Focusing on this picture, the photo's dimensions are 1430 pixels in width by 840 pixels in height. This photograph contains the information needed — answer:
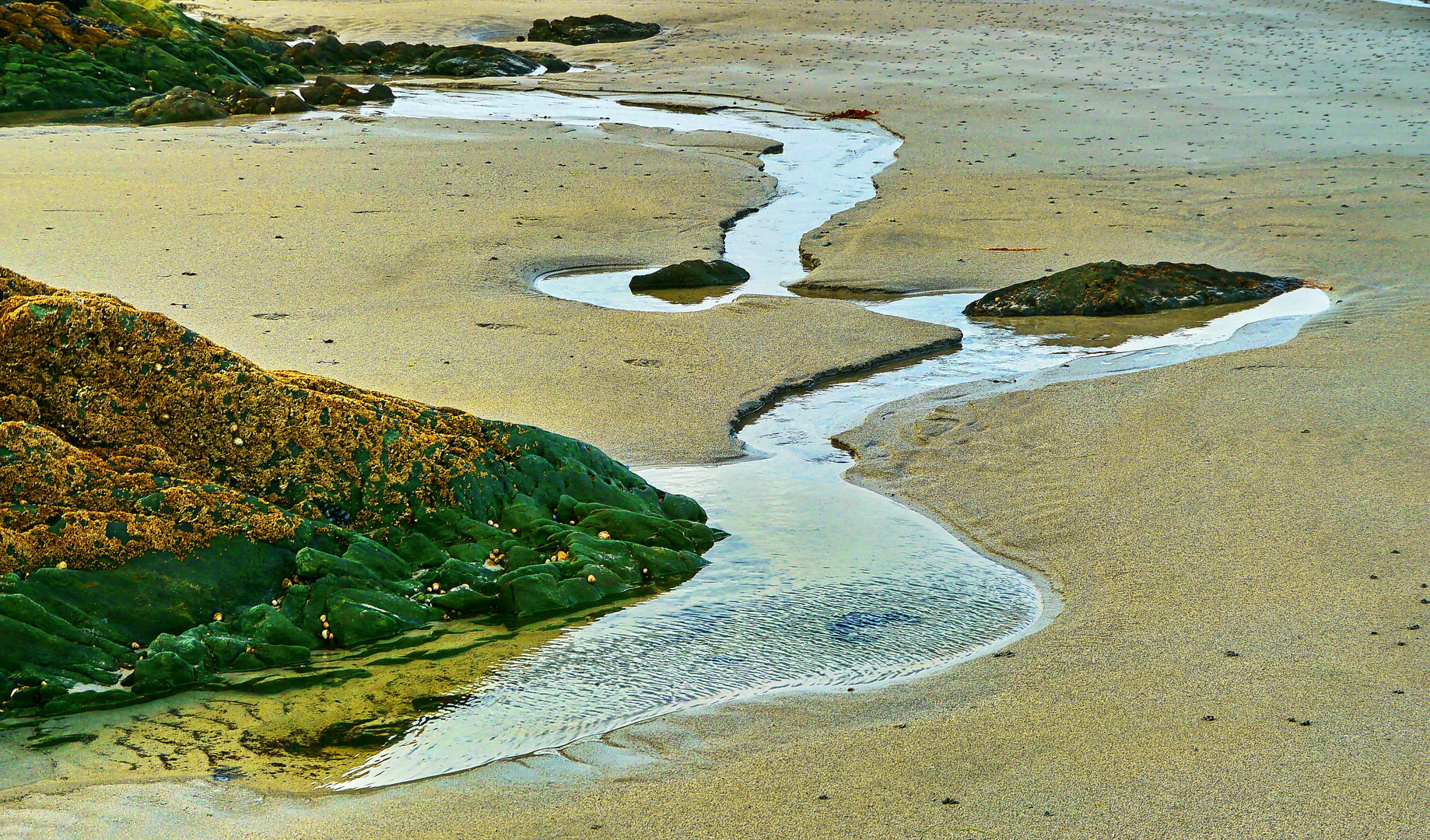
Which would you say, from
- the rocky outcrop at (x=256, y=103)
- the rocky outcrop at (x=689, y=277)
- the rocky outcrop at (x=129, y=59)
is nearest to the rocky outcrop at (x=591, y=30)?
the rocky outcrop at (x=129, y=59)

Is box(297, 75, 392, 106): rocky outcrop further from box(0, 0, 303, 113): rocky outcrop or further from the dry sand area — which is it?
the dry sand area

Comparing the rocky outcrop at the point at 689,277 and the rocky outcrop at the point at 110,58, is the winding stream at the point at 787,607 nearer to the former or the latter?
the rocky outcrop at the point at 689,277

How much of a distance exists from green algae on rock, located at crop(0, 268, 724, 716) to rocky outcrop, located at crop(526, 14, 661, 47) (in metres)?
20.6

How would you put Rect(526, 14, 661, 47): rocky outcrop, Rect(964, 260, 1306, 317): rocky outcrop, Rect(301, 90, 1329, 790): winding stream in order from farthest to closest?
Rect(526, 14, 661, 47): rocky outcrop < Rect(964, 260, 1306, 317): rocky outcrop < Rect(301, 90, 1329, 790): winding stream

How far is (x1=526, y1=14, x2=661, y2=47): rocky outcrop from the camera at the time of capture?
2397 cm

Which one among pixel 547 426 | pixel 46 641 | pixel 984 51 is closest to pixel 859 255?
pixel 547 426

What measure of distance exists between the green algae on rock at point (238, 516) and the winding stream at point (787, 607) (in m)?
0.26

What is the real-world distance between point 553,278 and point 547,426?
274 centimetres

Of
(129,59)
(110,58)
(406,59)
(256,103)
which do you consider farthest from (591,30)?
(256,103)

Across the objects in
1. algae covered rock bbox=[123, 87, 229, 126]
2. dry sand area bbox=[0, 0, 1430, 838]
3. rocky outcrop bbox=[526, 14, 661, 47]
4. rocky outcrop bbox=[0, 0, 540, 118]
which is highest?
rocky outcrop bbox=[526, 14, 661, 47]

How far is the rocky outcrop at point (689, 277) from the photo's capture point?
800 centimetres

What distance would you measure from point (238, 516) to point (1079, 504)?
2.98 m

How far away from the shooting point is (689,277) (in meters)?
8.09

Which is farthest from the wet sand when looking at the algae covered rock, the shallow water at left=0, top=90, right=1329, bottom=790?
the algae covered rock
